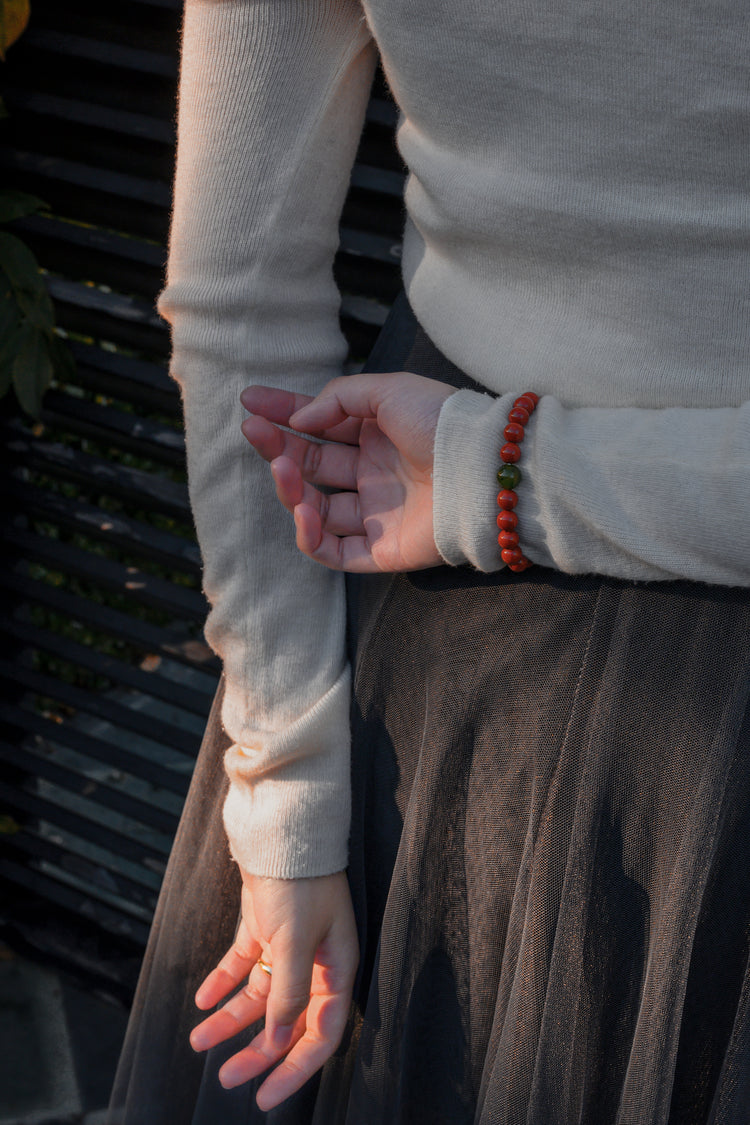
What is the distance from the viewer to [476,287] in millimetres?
876

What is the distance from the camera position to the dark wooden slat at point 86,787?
7.02ft

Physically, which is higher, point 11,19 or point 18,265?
point 11,19

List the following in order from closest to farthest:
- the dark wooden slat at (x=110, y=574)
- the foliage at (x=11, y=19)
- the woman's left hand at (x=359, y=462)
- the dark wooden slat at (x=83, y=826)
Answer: the woman's left hand at (x=359, y=462)
the foliage at (x=11, y=19)
the dark wooden slat at (x=110, y=574)
the dark wooden slat at (x=83, y=826)

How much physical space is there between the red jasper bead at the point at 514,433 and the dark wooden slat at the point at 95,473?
1.18 metres

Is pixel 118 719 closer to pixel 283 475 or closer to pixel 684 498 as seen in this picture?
pixel 283 475

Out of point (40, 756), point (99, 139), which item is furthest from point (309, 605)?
point (40, 756)

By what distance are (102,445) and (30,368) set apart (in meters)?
0.34

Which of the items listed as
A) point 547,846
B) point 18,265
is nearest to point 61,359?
point 18,265

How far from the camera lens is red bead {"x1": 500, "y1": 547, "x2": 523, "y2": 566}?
0.78m

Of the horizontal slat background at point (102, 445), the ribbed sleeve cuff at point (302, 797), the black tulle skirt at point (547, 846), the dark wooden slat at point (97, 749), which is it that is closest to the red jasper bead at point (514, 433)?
the black tulle skirt at point (547, 846)

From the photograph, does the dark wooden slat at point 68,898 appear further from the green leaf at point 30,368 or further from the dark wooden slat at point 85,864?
the green leaf at point 30,368

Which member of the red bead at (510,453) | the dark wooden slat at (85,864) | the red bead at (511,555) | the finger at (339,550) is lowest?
the dark wooden slat at (85,864)

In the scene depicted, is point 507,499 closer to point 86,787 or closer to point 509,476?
point 509,476

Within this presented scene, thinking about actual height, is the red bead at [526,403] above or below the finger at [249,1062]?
above
